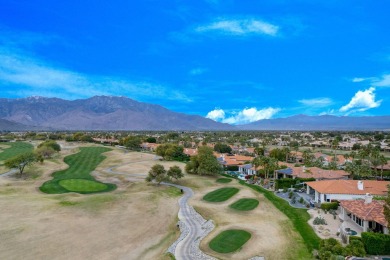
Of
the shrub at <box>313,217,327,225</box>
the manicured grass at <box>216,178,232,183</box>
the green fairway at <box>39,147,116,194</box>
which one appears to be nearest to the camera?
the shrub at <box>313,217,327,225</box>

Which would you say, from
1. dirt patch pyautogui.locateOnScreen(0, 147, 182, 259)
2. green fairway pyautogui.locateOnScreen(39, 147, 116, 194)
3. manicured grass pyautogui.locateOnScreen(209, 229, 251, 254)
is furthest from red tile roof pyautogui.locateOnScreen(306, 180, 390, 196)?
green fairway pyautogui.locateOnScreen(39, 147, 116, 194)

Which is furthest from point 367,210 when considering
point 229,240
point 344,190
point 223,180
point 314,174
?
point 223,180

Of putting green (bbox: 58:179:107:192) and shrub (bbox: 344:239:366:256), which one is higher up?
shrub (bbox: 344:239:366:256)

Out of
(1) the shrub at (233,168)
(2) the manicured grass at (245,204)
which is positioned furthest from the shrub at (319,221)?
(1) the shrub at (233,168)

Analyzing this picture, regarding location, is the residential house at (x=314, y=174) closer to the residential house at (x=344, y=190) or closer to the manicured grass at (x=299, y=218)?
the residential house at (x=344, y=190)

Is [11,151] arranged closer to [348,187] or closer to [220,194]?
[220,194]

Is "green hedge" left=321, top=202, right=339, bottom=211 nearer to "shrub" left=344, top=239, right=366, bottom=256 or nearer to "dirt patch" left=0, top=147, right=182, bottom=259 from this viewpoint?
"shrub" left=344, top=239, right=366, bottom=256
